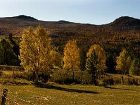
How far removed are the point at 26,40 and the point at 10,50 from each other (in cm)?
4814

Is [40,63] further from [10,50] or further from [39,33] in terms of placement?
[10,50]

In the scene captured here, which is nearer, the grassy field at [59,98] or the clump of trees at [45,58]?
the grassy field at [59,98]

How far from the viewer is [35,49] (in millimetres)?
84812

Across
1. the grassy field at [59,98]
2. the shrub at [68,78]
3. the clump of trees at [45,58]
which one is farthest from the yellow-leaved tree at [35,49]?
the grassy field at [59,98]

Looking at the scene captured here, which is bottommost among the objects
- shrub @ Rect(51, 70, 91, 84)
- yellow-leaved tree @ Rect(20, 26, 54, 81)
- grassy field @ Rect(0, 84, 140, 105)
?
shrub @ Rect(51, 70, 91, 84)

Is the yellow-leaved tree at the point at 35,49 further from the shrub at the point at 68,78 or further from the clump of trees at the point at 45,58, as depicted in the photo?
the shrub at the point at 68,78

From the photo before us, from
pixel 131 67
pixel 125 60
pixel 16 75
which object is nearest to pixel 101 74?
pixel 125 60

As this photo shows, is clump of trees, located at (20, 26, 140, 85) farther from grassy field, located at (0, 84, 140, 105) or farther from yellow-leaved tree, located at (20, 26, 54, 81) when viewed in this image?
grassy field, located at (0, 84, 140, 105)

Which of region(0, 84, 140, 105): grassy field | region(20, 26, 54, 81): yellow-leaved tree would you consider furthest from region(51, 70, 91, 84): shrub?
region(0, 84, 140, 105): grassy field

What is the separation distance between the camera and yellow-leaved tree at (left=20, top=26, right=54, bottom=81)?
3324 inches

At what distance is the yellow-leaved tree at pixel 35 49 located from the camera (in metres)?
84.4

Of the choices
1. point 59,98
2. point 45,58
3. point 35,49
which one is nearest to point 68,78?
point 45,58

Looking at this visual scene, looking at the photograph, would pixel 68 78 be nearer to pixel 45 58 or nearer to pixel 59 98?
pixel 45 58

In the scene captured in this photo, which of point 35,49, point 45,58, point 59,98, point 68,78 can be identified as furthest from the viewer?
point 68,78
